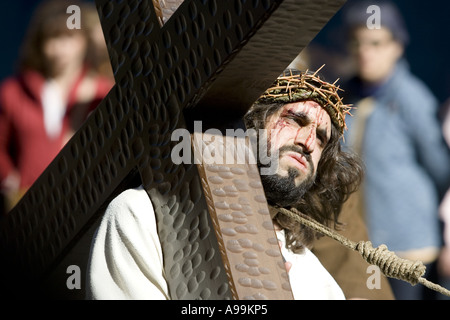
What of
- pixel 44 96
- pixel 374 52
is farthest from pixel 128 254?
pixel 374 52

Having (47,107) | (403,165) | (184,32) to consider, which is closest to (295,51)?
(184,32)

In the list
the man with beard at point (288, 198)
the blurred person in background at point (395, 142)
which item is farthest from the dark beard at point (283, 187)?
the blurred person in background at point (395, 142)

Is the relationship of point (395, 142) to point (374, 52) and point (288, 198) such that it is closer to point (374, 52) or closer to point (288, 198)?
point (374, 52)

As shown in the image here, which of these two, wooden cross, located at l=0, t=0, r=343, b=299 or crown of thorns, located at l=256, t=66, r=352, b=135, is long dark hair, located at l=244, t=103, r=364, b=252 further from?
wooden cross, located at l=0, t=0, r=343, b=299

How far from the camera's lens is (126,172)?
4.08 feet

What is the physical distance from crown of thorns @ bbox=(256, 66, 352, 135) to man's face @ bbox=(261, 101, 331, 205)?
1cm

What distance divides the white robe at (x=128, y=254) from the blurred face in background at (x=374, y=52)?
90.2 inches

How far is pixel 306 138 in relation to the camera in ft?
→ 5.98

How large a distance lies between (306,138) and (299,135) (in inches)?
0.6

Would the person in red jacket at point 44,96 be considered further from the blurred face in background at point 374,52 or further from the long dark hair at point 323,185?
the blurred face in background at point 374,52

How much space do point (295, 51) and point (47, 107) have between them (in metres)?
1.61

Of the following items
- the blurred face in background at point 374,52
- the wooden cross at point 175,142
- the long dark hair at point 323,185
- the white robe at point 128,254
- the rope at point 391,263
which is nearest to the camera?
the wooden cross at point 175,142

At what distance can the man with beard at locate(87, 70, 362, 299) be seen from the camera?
1289 mm

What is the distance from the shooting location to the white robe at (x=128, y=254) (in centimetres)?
127
